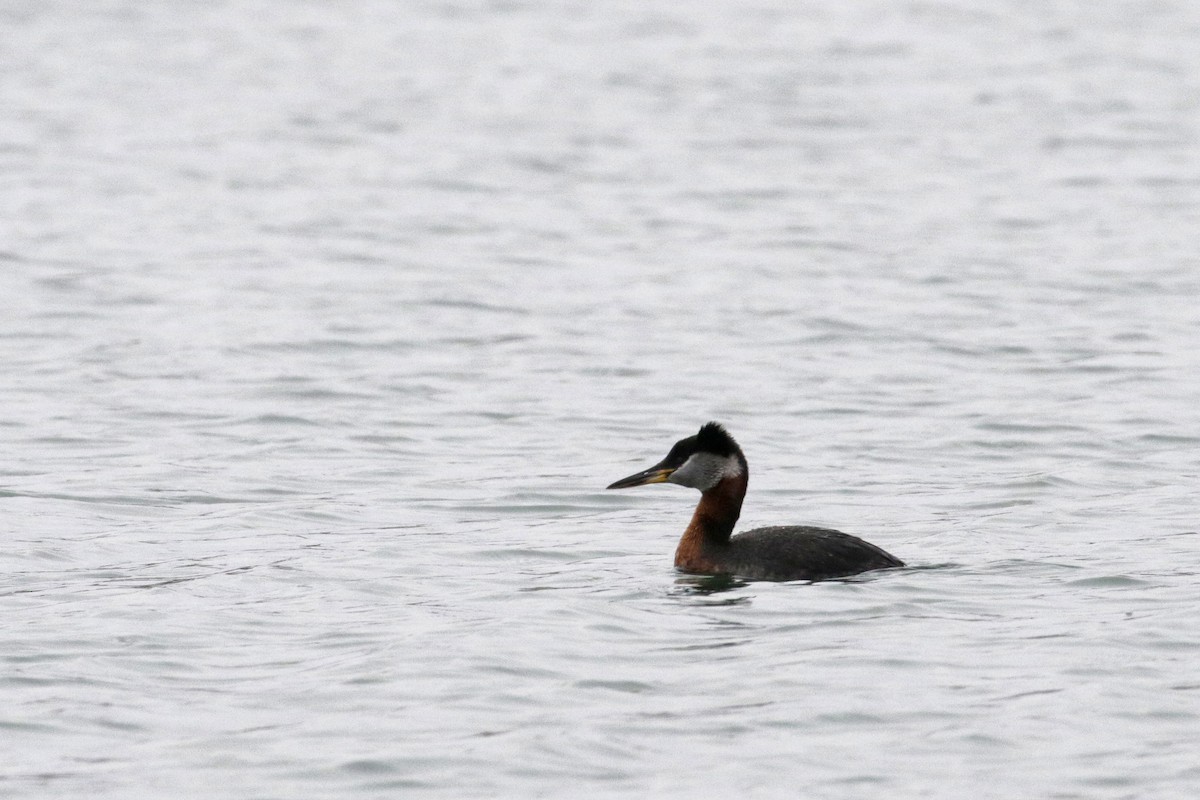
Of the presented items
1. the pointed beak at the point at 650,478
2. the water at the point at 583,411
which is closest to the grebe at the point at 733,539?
the pointed beak at the point at 650,478

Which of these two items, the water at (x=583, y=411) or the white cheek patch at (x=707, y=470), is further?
the white cheek patch at (x=707, y=470)

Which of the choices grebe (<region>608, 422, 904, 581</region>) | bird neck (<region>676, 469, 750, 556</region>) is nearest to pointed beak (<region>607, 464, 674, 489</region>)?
grebe (<region>608, 422, 904, 581</region>)

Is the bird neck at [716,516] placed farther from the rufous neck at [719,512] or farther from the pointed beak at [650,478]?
the pointed beak at [650,478]

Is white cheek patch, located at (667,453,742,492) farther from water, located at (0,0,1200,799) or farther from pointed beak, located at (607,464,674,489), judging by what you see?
water, located at (0,0,1200,799)

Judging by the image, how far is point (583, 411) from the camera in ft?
62.0

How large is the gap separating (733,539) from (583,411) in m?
6.19

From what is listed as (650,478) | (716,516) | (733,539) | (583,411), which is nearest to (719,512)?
(716,516)

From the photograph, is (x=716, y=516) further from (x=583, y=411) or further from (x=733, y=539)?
(x=583, y=411)

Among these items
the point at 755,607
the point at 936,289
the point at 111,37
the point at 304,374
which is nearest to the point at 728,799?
the point at 755,607

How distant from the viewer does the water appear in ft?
32.2

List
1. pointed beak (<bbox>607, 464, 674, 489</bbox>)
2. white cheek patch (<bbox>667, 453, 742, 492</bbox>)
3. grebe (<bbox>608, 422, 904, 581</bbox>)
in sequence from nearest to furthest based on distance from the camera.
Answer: grebe (<bbox>608, 422, 904, 581</bbox>) < white cheek patch (<bbox>667, 453, 742, 492</bbox>) < pointed beak (<bbox>607, 464, 674, 489</bbox>)

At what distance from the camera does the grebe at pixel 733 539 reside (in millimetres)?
12344

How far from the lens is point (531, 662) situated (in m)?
10.8

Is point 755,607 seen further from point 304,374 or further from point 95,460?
point 304,374
